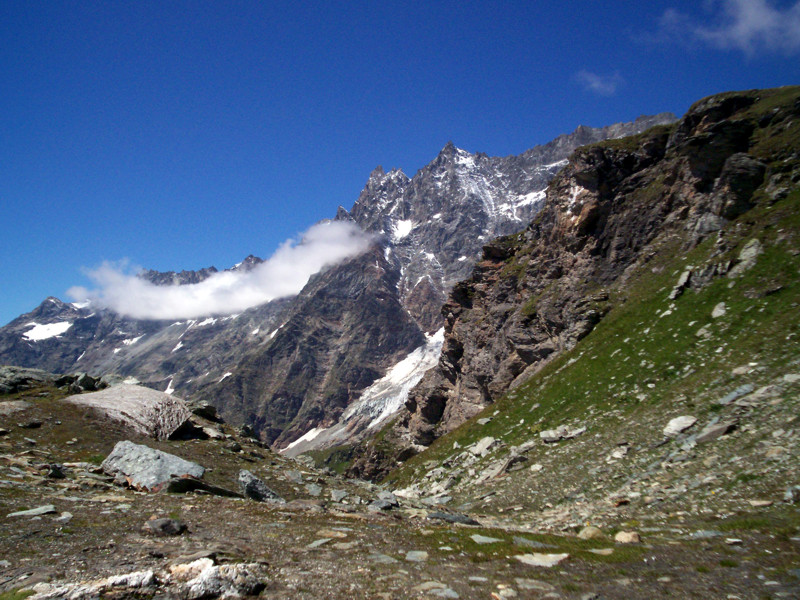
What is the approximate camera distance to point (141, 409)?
28.0m

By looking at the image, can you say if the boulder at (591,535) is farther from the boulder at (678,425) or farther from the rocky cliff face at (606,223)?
the rocky cliff face at (606,223)

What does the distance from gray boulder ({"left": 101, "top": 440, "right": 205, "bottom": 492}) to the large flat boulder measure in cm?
700

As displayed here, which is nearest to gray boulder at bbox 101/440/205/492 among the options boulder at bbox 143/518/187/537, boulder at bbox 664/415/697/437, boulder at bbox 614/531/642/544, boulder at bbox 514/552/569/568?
boulder at bbox 143/518/187/537

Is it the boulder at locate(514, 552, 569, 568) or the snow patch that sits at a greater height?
the snow patch

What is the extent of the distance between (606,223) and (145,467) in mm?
69621

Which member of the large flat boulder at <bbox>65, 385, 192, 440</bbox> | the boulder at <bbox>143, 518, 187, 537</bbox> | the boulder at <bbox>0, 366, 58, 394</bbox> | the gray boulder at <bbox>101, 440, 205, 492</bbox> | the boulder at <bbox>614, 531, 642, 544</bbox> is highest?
the boulder at <bbox>0, 366, 58, 394</bbox>

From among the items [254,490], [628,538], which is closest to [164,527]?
[254,490]

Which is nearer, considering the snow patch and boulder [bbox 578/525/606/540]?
boulder [bbox 578/525/606/540]

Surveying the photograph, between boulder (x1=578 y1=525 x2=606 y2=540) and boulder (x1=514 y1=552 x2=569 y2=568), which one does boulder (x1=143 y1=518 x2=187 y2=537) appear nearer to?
boulder (x1=514 y1=552 x2=569 y2=568)

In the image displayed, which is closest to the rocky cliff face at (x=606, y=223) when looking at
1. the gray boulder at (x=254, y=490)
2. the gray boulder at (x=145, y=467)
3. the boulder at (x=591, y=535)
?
the boulder at (x=591, y=535)

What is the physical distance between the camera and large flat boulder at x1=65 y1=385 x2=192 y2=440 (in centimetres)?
2664

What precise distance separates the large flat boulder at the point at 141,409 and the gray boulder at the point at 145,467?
7004 mm

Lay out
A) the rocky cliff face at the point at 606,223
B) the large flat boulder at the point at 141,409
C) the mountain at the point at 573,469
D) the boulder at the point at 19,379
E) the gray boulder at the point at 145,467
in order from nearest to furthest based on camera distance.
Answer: the mountain at the point at 573,469 < the gray boulder at the point at 145,467 < the large flat boulder at the point at 141,409 < the boulder at the point at 19,379 < the rocky cliff face at the point at 606,223

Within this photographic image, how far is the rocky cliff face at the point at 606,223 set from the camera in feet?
159
